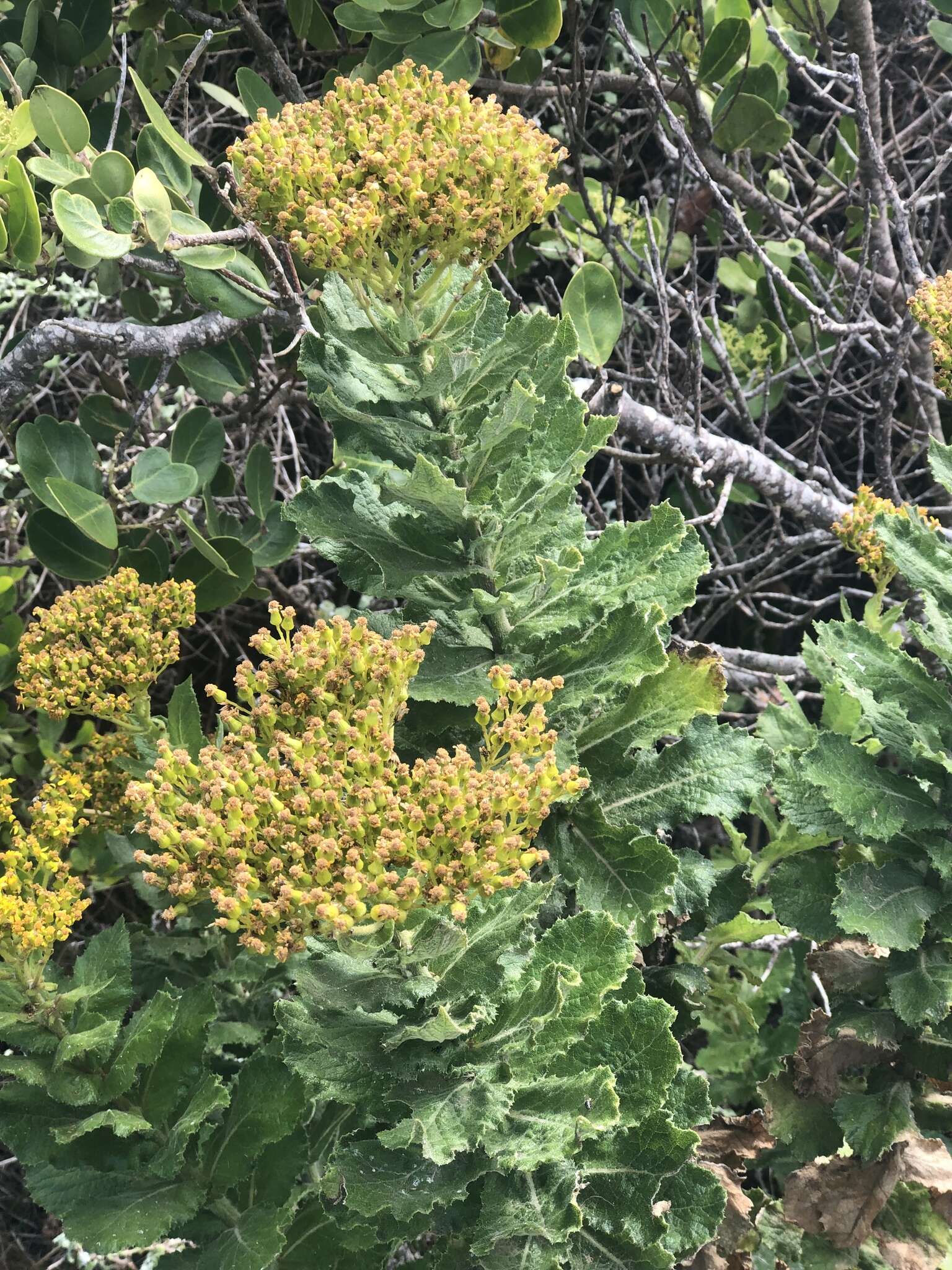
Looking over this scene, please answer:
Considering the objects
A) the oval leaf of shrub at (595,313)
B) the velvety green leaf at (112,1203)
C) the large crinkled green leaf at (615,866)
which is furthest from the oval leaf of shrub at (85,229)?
the velvety green leaf at (112,1203)

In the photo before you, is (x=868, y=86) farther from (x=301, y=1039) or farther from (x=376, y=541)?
(x=301, y=1039)

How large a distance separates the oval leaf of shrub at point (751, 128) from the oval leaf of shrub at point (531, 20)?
61 cm

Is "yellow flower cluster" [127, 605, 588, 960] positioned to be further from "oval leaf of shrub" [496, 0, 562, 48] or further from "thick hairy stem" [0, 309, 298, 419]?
"oval leaf of shrub" [496, 0, 562, 48]

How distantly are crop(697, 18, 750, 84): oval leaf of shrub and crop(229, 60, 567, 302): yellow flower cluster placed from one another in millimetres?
1433

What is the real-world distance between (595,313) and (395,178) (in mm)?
963

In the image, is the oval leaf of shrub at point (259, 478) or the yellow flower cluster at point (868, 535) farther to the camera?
the oval leaf of shrub at point (259, 478)

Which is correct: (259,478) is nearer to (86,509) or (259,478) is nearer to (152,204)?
(86,509)

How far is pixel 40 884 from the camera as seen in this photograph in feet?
7.07

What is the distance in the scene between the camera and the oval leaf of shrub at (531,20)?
244cm

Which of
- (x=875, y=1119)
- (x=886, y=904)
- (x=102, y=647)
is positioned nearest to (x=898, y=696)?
(x=886, y=904)

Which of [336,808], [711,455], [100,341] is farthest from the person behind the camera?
[711,455]

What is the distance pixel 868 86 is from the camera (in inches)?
121

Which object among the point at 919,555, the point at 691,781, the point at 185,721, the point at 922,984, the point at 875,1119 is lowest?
the point at 875,1119

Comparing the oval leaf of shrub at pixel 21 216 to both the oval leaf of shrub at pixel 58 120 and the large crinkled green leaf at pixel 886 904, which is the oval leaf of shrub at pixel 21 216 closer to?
the oval leaf of shrub at pixel 58 120
